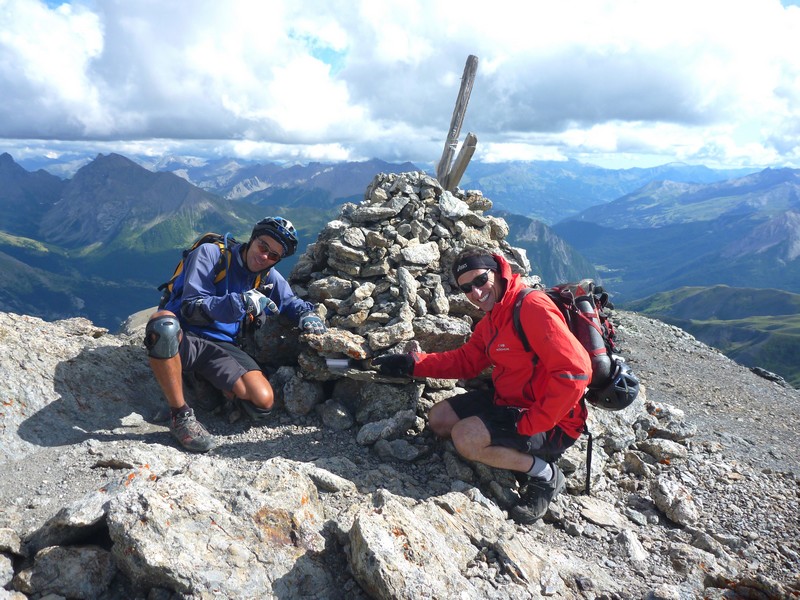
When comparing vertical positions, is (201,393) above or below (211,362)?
below

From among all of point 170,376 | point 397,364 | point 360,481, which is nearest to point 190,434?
point 170,376

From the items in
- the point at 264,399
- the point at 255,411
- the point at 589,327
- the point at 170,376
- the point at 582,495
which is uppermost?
the point at 589,327

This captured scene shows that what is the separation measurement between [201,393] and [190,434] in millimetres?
1372

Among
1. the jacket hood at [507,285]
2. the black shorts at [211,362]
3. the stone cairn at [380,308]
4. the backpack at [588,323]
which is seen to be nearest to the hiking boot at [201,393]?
the black shorts at [211,362]

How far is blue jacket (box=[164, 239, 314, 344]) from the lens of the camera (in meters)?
8.05

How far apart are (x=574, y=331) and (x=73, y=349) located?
8.81 meters

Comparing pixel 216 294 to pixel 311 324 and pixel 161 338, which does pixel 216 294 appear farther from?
pixel 311 324

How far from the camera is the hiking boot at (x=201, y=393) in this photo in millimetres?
8906

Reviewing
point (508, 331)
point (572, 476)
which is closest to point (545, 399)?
point (508, 331)

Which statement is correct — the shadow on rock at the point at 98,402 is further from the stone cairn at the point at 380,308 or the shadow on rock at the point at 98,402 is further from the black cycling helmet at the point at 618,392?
the black cycling helmet at the point at 618,392

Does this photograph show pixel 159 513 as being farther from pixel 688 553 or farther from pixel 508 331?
pixel 688 553

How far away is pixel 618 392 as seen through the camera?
678 cm

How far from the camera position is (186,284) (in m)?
8.14

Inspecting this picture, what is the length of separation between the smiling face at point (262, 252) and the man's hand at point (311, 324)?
1.22m
